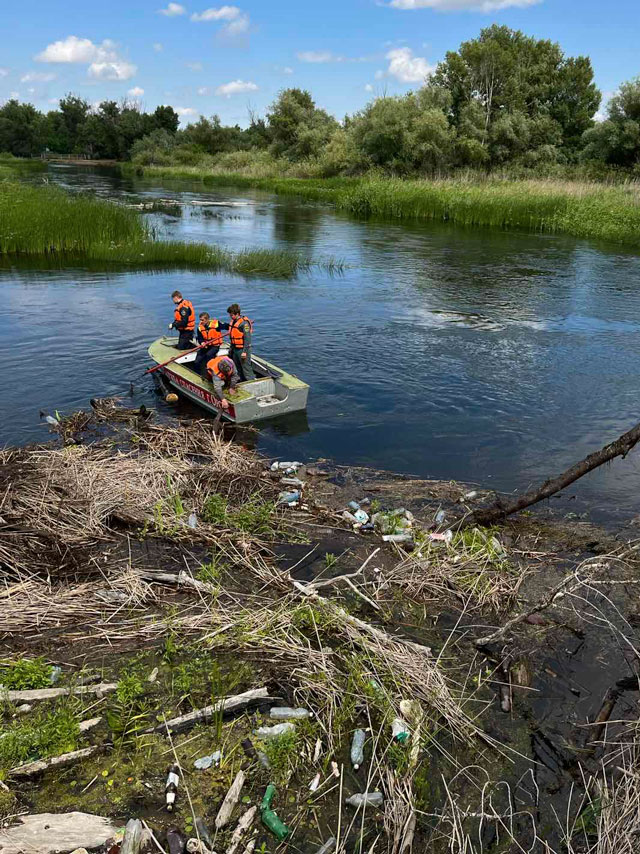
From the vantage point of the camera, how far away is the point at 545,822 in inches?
185

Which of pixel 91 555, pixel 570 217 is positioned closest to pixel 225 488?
pixel 91 555

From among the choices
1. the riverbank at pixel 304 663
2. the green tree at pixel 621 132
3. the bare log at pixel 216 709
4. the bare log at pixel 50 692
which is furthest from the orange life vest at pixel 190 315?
the green tree at pixel 621 132

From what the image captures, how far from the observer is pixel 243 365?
46.0 feet

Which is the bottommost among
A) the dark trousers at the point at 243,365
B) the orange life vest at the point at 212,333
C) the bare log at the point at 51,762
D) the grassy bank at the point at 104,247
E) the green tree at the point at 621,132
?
Result: the bare log at the point at 51,762

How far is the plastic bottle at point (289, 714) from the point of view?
519 centimetres

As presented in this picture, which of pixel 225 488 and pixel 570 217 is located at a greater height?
pixel 570 217

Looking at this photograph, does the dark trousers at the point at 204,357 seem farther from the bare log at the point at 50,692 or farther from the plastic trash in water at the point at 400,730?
the plastic trash in water at the point at 400,730

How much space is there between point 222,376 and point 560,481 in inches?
309

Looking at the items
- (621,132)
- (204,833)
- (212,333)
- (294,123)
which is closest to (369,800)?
(204,833)

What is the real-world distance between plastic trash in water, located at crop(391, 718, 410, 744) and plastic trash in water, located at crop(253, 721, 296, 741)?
2.77ft

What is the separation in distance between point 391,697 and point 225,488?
4996 millimetres

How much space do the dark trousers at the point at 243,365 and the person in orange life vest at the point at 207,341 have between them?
670 millimetres

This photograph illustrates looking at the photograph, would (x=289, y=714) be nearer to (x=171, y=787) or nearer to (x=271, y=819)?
(x=271, y=819)

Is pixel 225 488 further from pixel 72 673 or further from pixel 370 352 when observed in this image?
pixel 370 352
